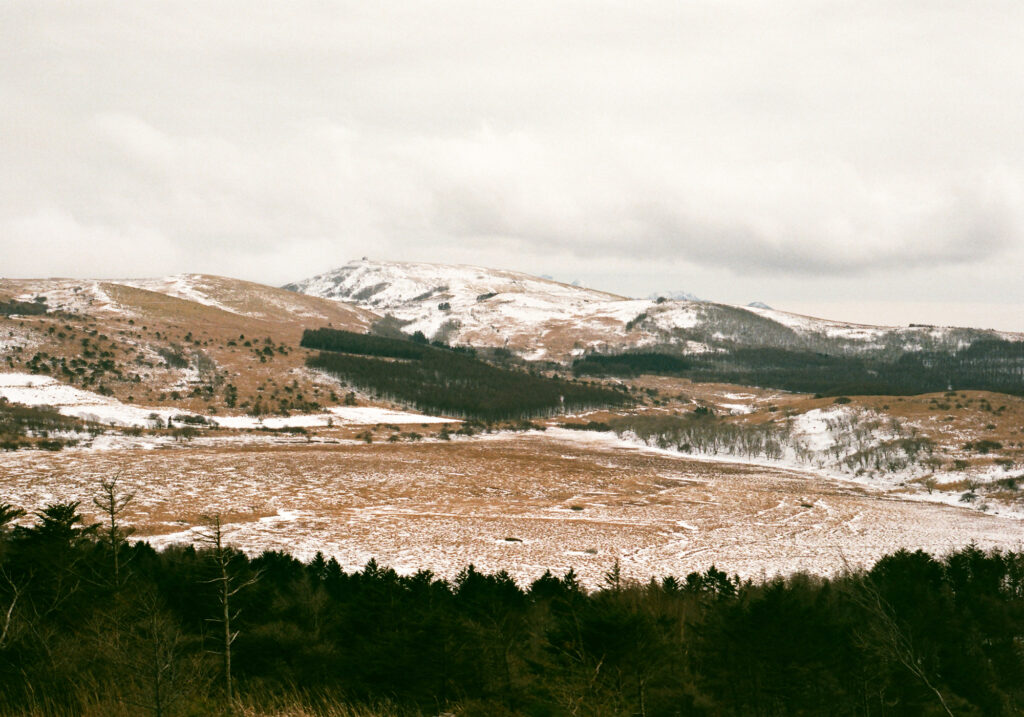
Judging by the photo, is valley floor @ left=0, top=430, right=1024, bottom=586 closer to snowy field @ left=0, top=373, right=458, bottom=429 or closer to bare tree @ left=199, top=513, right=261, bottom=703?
bare tree @ left=199, top=513, right=261, bottom=703

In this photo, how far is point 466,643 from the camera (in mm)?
19484

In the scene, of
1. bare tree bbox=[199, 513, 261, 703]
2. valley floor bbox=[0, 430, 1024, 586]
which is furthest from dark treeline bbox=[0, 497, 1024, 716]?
valley floor bbox=[0, 430, 1024, 586]

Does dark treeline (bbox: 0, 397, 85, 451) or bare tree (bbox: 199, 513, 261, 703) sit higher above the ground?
bare tree (bbox: 199, 513, 261, 703)

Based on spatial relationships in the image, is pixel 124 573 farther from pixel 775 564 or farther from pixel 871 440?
pixel 871 440

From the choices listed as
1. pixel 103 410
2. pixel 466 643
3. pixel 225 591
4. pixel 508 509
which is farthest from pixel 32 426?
pixel 466 643

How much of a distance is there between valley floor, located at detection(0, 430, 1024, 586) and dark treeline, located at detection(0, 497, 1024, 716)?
16.0 metres

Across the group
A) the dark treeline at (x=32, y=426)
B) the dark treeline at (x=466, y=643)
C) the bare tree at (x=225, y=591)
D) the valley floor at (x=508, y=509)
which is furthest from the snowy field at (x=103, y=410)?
the bare tree at (x=225, y=591)

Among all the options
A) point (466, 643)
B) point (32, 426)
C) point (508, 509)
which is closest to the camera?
point (466, 643)

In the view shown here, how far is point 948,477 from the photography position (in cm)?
10088

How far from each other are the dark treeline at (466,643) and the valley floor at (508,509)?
15981 mm

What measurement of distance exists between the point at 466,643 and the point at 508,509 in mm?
50890

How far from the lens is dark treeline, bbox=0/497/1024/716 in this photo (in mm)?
14055

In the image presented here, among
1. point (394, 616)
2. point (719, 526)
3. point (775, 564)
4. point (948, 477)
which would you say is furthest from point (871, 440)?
point (394, 616)

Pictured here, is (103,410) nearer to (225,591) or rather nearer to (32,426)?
(32,426)
